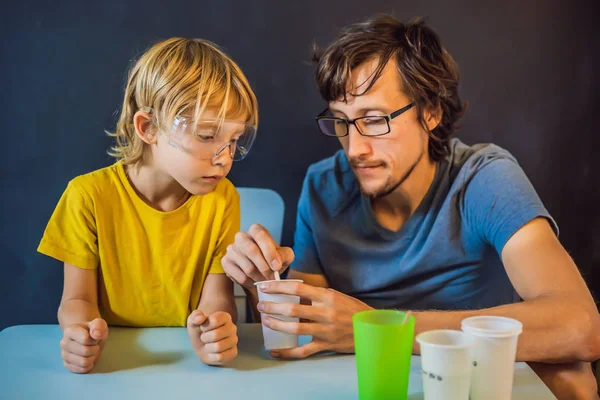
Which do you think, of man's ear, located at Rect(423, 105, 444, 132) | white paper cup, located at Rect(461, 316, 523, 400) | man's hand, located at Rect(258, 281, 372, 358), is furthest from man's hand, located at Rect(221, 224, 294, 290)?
man's ear, located at Rect(423, 105, 444, 132)

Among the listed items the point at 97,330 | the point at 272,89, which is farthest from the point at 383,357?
the point at 272,89

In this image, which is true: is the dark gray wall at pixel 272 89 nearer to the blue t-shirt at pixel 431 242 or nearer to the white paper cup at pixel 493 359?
the blue t-shirt at pixel 431 242

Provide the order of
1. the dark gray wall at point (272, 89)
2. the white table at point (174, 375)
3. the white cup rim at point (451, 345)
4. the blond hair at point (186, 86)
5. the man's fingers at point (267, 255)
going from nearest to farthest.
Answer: the white cup rim at point (451, 345), the white table at point (174, 375), the man's fingers at point (267, 255), the blond hair at point (186, 86), the dark gray wall at point (272, 89)

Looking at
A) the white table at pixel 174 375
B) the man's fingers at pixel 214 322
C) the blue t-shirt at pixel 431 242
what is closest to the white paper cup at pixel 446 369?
the white table at pixel 174 375

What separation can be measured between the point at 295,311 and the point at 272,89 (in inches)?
40.8

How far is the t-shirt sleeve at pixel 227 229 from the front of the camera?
1.50 meters

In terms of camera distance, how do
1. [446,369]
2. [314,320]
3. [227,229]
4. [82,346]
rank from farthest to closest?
[227,229]
[314,320]
[82,346]
[446,369]

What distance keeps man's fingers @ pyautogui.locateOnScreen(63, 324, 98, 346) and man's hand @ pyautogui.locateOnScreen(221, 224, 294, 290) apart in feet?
1.11

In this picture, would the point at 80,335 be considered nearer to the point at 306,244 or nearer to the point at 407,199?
the point at 306,244

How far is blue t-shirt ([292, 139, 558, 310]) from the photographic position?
4.97 feet

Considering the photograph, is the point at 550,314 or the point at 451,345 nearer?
the point at 451,345

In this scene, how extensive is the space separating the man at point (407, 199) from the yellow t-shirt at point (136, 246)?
0.18 m

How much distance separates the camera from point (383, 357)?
871 mm

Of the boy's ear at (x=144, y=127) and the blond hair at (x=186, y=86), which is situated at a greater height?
the blond hair at (x=186, y=86)
